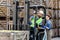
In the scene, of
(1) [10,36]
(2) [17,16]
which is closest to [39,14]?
(2) [17,16]

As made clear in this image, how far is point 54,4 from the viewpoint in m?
20.1

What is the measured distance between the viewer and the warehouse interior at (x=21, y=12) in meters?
9.75

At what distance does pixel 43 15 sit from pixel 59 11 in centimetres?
1055

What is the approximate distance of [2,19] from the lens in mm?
16609

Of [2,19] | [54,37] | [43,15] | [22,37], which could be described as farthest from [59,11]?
[22,37]

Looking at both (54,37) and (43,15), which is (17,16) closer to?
(43,15)

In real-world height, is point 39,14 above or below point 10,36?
above

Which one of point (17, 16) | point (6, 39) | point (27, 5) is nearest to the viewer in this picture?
point (6, 39)

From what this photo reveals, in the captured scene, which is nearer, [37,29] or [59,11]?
[37,29]

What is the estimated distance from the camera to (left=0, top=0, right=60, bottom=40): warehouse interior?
9.75m

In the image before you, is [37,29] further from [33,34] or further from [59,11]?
[59,11]

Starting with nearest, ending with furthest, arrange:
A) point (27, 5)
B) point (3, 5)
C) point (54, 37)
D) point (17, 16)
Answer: point (27, 5)
point (17, 16)
point (3, 5)
point (54, 37)

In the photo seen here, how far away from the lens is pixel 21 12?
588 inches

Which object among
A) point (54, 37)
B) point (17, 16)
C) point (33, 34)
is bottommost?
point (54, 37)
